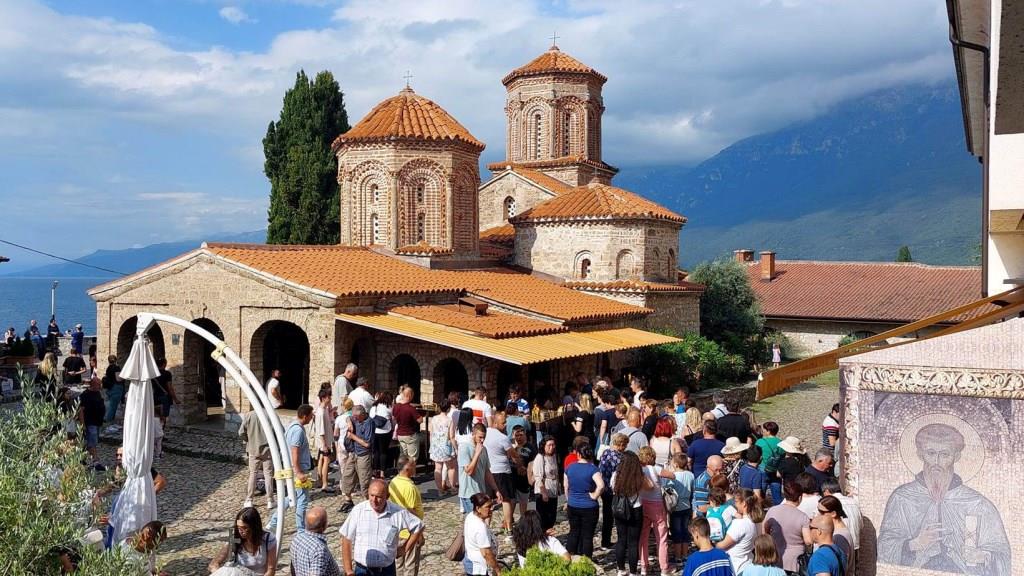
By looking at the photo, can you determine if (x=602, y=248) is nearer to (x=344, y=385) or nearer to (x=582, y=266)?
(x=582, y=266)

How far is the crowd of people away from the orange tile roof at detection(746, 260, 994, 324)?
75.5ft

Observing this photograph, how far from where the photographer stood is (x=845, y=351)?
664cm

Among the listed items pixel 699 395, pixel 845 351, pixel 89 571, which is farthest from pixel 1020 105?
pixel 699 395

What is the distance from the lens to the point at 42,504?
522 centimetres

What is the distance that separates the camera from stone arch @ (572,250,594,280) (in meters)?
22.8

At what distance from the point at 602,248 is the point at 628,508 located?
15164 mm

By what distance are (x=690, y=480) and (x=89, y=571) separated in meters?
5.39

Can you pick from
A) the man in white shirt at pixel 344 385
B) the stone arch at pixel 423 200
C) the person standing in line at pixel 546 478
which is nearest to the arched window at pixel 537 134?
the stone arch at pixel 423 200

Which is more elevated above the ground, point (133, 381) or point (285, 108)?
point (285, 108)

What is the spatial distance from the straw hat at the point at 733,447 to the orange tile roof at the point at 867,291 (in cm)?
2465

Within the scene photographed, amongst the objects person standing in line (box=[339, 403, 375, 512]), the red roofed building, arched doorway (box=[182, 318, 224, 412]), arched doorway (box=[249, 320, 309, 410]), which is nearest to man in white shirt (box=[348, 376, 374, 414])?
person standing in line (box=[339, 403, 375, 512])

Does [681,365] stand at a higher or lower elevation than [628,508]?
lower

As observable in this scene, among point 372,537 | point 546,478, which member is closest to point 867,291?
point 546,478

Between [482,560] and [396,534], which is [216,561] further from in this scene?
[482,560]
